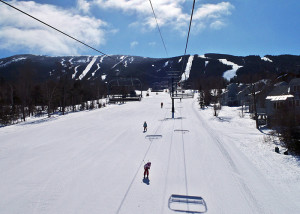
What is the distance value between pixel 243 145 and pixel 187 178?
28.3 ft

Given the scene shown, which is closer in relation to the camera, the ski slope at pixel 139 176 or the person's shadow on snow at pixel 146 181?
the ski slope at pixel 139 176

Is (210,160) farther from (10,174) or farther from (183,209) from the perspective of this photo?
(10,174)

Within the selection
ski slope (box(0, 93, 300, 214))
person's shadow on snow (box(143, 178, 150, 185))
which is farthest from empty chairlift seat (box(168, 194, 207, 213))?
person's shadow on snow (box(143, 178, 150, 185))

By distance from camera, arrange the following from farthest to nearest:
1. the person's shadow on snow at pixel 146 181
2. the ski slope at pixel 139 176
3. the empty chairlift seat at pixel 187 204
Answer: the person's shadow on snow at pixel 146 181
the ski slope at pixel 139 176
the empty chairlift seat at pixel 187 204

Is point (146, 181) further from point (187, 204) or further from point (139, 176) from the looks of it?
point (187, 204)

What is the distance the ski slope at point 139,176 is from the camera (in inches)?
316

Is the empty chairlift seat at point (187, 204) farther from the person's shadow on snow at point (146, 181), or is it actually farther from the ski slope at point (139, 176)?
the person's shadow on snow at point (146, 181)

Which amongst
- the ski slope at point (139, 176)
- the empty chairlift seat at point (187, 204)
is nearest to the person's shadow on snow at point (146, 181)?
the ski slope at point (139, 176)

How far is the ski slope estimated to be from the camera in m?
8.02

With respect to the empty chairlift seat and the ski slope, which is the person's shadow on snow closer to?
the ski slope

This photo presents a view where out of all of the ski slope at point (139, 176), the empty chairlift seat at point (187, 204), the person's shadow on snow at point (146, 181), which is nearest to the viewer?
the empty chairlift seat at point (187, 204)

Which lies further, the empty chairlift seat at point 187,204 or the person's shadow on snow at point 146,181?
the person's shadow on snow at point 146,181

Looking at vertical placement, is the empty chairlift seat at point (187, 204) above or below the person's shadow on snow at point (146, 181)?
below

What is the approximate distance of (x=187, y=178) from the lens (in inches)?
407
